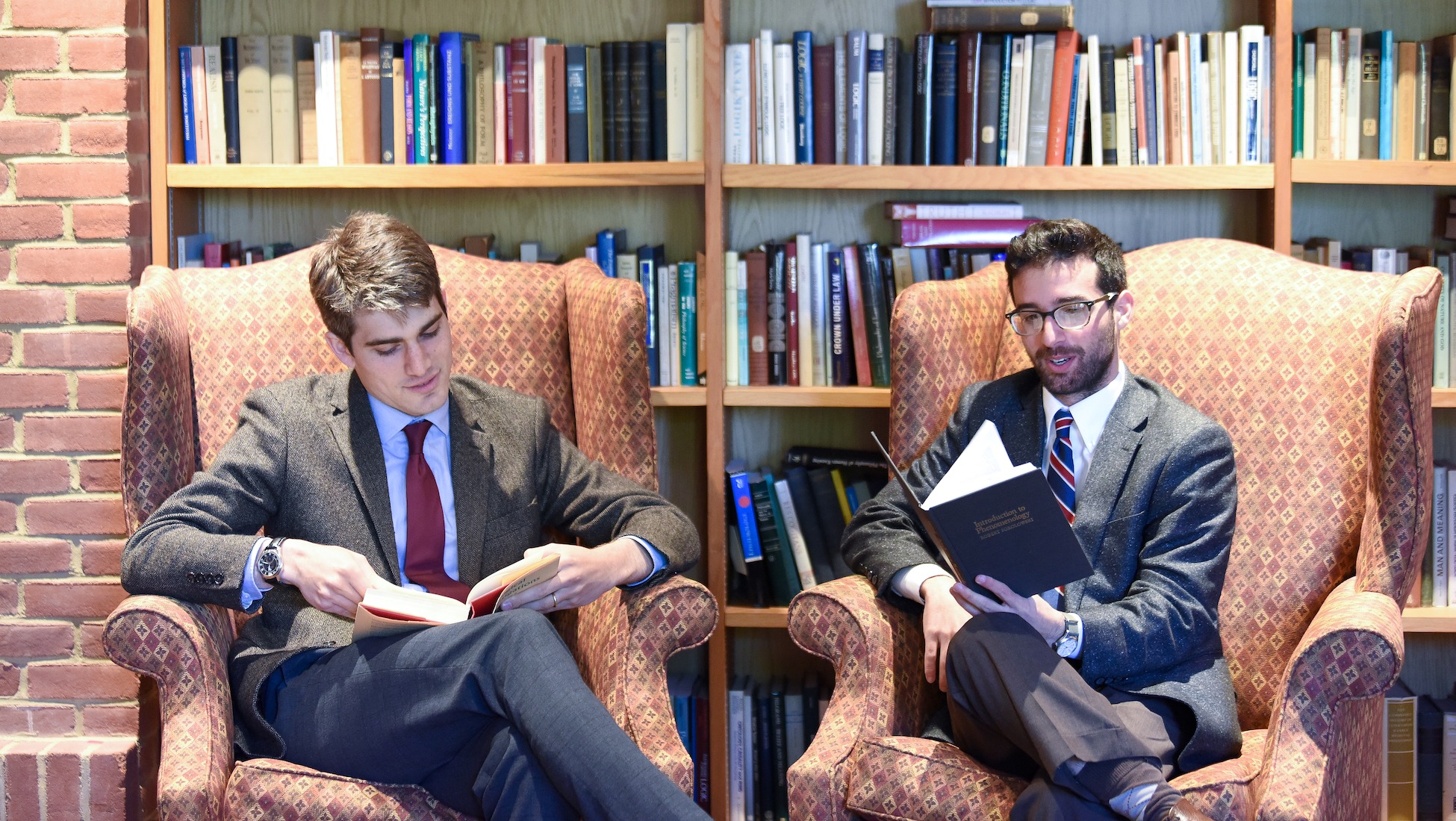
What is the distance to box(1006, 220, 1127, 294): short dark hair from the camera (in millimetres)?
2053

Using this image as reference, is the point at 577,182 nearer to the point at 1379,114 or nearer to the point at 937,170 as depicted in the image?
the point at 937,170

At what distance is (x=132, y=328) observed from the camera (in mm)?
2152

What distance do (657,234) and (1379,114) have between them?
1538mm

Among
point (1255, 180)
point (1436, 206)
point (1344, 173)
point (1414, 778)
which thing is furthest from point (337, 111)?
point (1414, 778)

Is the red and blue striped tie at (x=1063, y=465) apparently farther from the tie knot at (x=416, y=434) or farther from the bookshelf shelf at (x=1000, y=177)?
the tie knot at (x=416, y=434)

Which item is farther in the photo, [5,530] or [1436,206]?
[1436,206]

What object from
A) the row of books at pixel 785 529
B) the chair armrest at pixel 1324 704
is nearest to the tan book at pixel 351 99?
the row of books at pixel 785 529

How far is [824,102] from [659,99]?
35cm

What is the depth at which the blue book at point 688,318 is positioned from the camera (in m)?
2.72

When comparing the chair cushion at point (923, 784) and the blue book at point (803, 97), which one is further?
the blue book at point (803, 97)

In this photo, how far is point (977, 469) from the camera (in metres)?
1.88

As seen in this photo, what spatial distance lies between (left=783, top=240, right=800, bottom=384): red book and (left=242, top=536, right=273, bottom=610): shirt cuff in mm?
1213

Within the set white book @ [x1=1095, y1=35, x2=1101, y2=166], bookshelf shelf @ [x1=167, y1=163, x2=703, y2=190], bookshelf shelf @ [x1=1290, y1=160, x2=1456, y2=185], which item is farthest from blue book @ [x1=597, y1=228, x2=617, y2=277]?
bookshelf shelf @ [x1=1290, y1=160, x2=1456, y2=185]

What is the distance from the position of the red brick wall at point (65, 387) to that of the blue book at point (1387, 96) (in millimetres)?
2510
